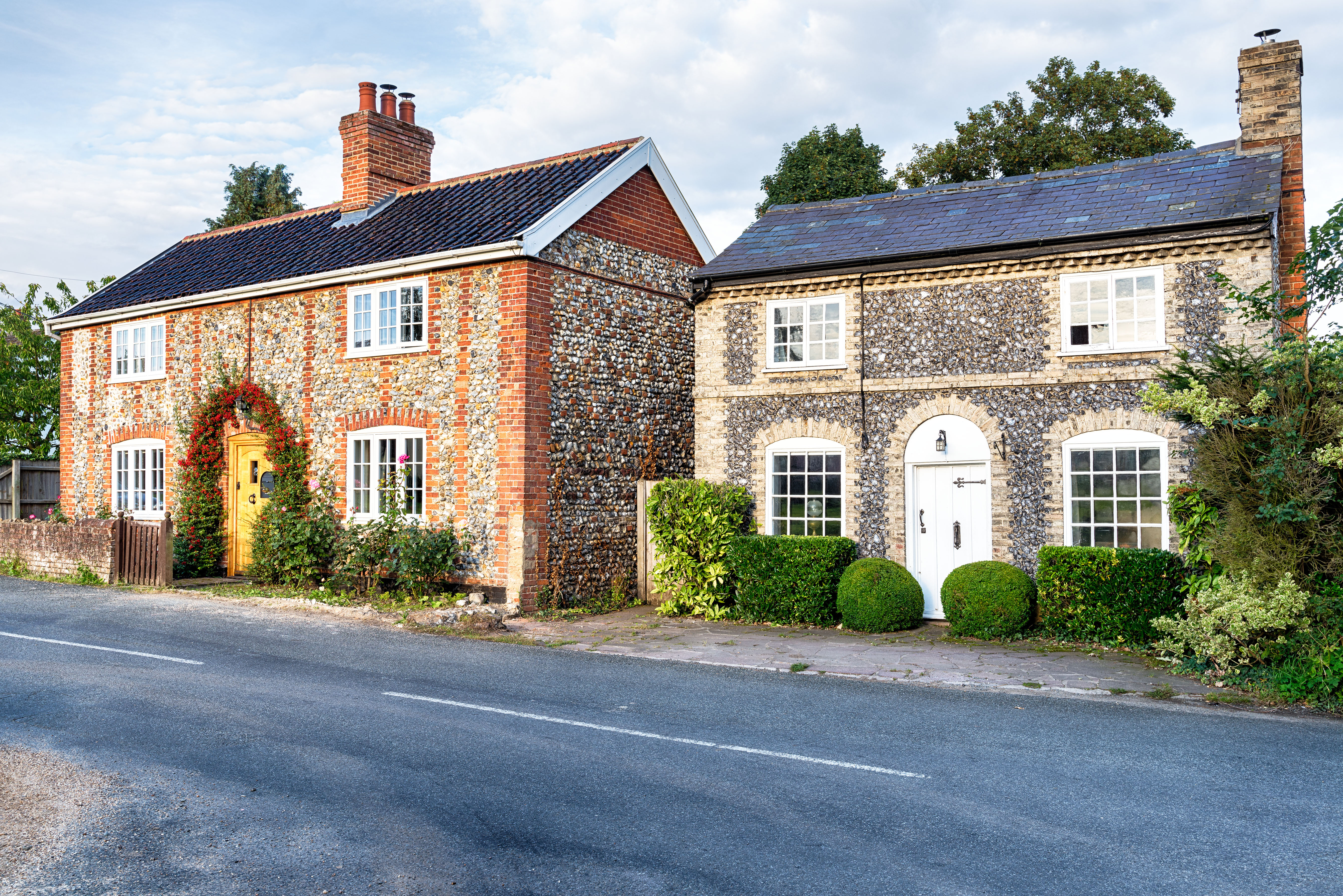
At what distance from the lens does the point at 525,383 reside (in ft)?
47.1

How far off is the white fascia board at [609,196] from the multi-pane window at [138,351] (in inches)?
389

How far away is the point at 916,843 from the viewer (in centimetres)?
520

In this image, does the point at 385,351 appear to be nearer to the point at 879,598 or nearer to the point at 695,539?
the point at 695,539

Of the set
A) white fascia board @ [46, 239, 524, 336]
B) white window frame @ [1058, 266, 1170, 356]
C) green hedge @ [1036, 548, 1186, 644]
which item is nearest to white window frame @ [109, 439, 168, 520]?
white fascia board @ [46, 239, 524, 336]

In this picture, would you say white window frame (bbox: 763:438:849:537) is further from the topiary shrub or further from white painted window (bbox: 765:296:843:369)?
the topiary shrub

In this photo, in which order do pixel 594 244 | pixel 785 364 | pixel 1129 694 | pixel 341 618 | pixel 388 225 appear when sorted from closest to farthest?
pixel 1129 694 → pixel 341 618 → pixel 785 364 → pixel 594 244 → pixel 388 225

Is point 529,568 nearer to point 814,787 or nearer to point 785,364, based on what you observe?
point 785,364

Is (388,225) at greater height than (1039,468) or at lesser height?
greater

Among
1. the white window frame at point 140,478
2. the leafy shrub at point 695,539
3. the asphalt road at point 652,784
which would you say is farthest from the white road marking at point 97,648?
the white window frame at point 140,478

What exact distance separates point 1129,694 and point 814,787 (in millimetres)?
4675

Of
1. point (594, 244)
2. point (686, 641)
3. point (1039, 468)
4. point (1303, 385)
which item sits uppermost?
point (594, 244)

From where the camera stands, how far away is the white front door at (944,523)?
13.4 m

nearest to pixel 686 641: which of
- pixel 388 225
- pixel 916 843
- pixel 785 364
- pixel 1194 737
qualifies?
pixel 785 364

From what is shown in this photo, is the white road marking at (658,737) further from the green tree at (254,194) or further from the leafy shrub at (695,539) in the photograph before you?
the green tree at (254,194)
